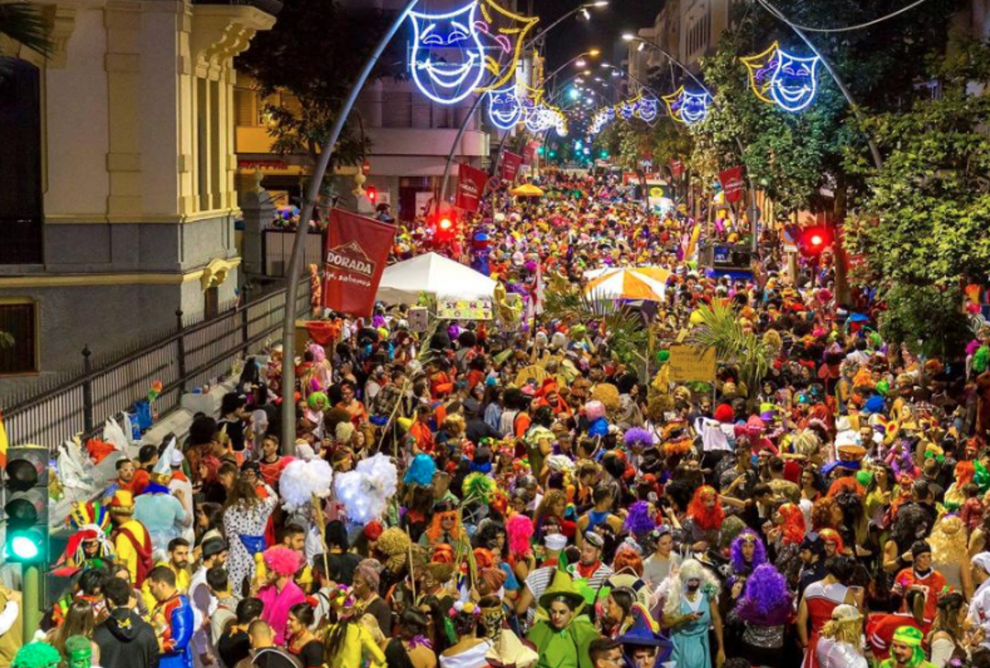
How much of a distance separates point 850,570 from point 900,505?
2.60 m

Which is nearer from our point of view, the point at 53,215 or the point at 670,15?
the point at 53,215

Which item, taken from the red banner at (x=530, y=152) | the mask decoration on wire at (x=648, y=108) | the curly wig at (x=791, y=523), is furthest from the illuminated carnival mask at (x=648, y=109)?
the curly wig at (x=791, y=523)

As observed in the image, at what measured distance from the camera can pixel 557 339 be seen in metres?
24.3

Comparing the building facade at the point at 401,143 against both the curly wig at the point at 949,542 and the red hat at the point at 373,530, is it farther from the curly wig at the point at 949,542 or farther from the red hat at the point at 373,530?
the curly wig at the point at 949,542

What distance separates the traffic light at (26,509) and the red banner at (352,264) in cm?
863

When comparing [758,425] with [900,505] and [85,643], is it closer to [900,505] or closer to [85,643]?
[900,505]

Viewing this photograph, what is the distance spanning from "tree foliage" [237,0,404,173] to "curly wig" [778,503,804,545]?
97.0 ft

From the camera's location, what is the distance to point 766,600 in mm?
11320

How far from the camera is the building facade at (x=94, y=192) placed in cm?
2203

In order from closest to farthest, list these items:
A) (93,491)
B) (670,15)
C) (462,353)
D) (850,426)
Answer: (93,491) < (850,426) < (462,353) < (670,15)

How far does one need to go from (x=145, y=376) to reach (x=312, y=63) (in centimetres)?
2517

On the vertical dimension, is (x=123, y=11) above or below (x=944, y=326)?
above

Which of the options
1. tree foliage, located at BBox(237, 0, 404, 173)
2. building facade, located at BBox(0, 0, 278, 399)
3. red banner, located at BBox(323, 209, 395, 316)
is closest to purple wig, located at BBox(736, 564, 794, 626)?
red banner, located at BBox(323, 209, 395, 316)

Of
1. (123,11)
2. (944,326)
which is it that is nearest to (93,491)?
(123,11)
